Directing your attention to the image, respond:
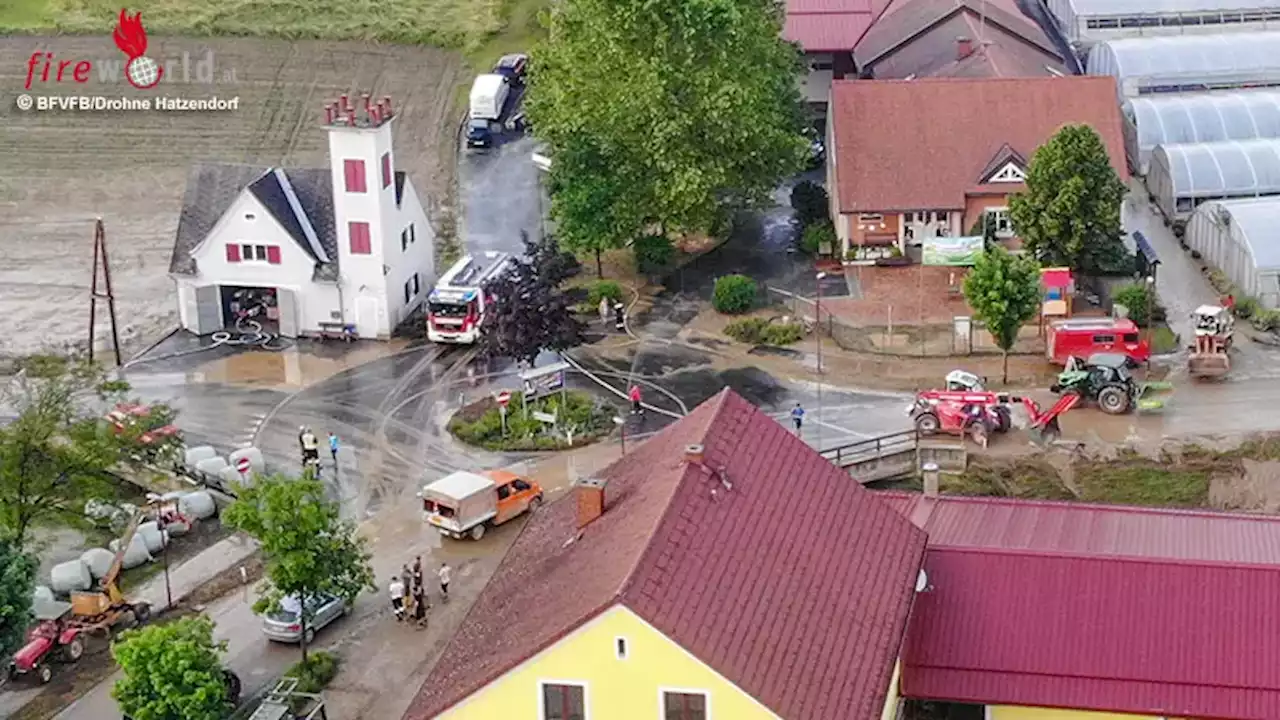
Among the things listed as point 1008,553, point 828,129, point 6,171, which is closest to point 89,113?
point 6,171

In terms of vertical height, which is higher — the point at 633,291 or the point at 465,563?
the point at 633,291

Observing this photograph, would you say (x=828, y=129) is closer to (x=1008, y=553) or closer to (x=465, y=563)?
(x=465, y=563)

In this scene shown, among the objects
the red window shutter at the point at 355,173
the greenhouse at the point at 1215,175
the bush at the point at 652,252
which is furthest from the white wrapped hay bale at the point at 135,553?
the greenhouse at the point at 1215,175

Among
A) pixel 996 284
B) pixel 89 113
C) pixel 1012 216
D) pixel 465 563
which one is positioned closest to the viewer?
pixel 465 563

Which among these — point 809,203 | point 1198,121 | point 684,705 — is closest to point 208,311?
point 809,203

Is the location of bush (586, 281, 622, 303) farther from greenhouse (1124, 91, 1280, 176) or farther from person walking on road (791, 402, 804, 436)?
greenhouse (1124, 91, 1280, 176)

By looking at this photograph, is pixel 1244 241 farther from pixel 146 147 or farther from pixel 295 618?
pixel 146 147

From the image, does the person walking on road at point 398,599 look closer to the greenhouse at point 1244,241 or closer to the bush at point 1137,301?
the bush at point 1137,301
